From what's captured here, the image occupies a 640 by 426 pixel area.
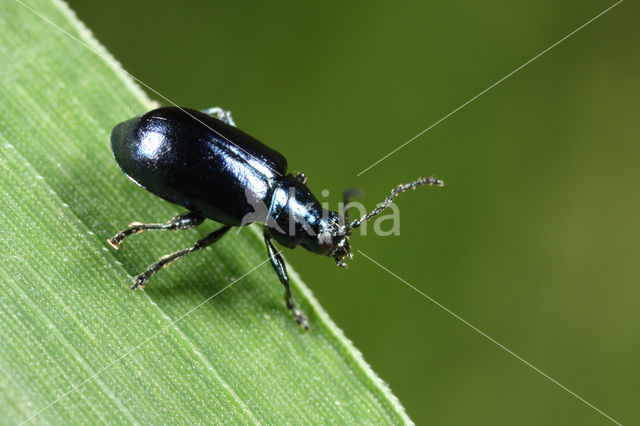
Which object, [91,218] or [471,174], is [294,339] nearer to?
[91,218]

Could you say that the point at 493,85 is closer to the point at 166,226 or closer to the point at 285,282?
the point at 285,282

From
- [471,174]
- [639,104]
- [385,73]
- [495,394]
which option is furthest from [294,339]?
[639,104]

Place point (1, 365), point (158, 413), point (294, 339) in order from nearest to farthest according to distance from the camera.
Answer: point (1, 365) < point (158, 413) < point (294, 339)

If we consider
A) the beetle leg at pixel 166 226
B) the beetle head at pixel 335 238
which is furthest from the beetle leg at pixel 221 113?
the beetle head at pixel 335 238

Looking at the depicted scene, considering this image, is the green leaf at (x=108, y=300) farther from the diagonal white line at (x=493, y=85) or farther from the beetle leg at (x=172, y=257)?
the diagonal white line at (x=493, y=85)

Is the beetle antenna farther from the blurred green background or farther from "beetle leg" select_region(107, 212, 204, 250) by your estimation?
"beetle leg" select_region(107, 212, 204, 250)

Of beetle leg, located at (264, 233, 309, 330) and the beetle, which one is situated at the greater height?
the beetle

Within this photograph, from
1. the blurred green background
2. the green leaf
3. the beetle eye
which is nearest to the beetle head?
the beetle eye
